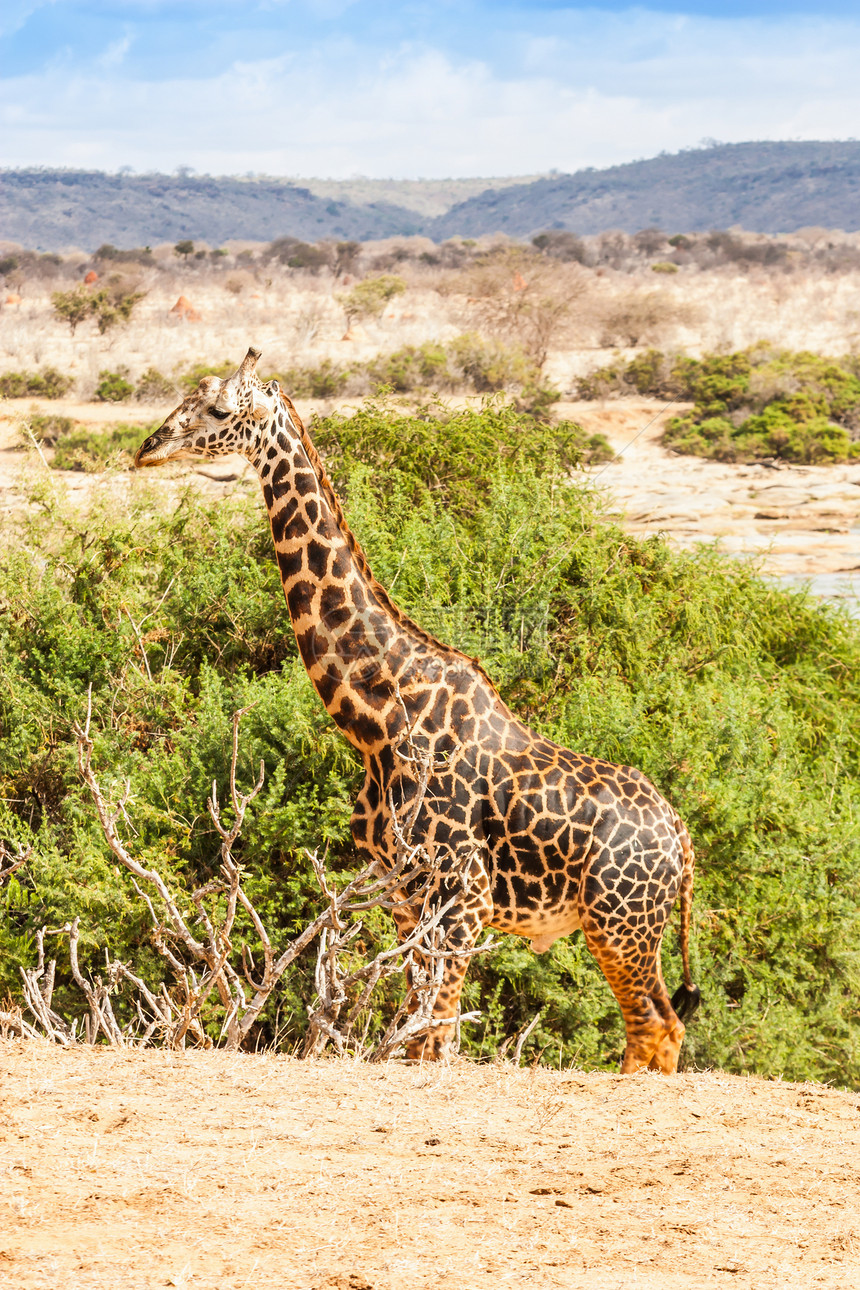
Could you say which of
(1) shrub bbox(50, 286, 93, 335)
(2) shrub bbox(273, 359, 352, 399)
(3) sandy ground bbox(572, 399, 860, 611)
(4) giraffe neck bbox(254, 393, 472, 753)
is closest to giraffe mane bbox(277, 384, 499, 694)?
(4) giraffe neck bbox(254, 393, 472, 753)

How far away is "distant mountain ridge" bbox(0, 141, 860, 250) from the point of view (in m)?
94.2

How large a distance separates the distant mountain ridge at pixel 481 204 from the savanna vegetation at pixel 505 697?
8312 centimetres

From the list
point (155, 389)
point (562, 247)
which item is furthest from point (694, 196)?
point (155, 389)

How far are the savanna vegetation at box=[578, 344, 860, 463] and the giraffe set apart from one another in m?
18.9

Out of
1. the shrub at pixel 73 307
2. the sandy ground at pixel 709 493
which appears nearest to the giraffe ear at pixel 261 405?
the sandy ground at pixel 709 493

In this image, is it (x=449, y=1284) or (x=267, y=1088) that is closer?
(x=449, y=1284)

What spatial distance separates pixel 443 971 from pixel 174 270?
47.2 meters

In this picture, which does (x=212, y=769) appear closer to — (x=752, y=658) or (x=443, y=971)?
(x=443, y=971)

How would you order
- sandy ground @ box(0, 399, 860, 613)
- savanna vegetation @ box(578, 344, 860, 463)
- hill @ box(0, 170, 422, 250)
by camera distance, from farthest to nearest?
hill @ box(0, 170, 422, 250) → savanna vegetation @ box(578, 344, 860, 463) → sandy ground @ box(0, 399, 860, 613)

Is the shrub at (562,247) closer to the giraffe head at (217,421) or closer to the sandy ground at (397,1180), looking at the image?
the giraffe head at (217,421)

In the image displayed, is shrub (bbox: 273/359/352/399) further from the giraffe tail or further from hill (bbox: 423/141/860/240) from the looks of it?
hill (bbox: 423/141/860/240)

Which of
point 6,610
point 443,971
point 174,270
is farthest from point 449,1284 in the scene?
point 174,270

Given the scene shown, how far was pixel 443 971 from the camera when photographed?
5.10m

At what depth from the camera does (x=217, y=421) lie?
5.22m
